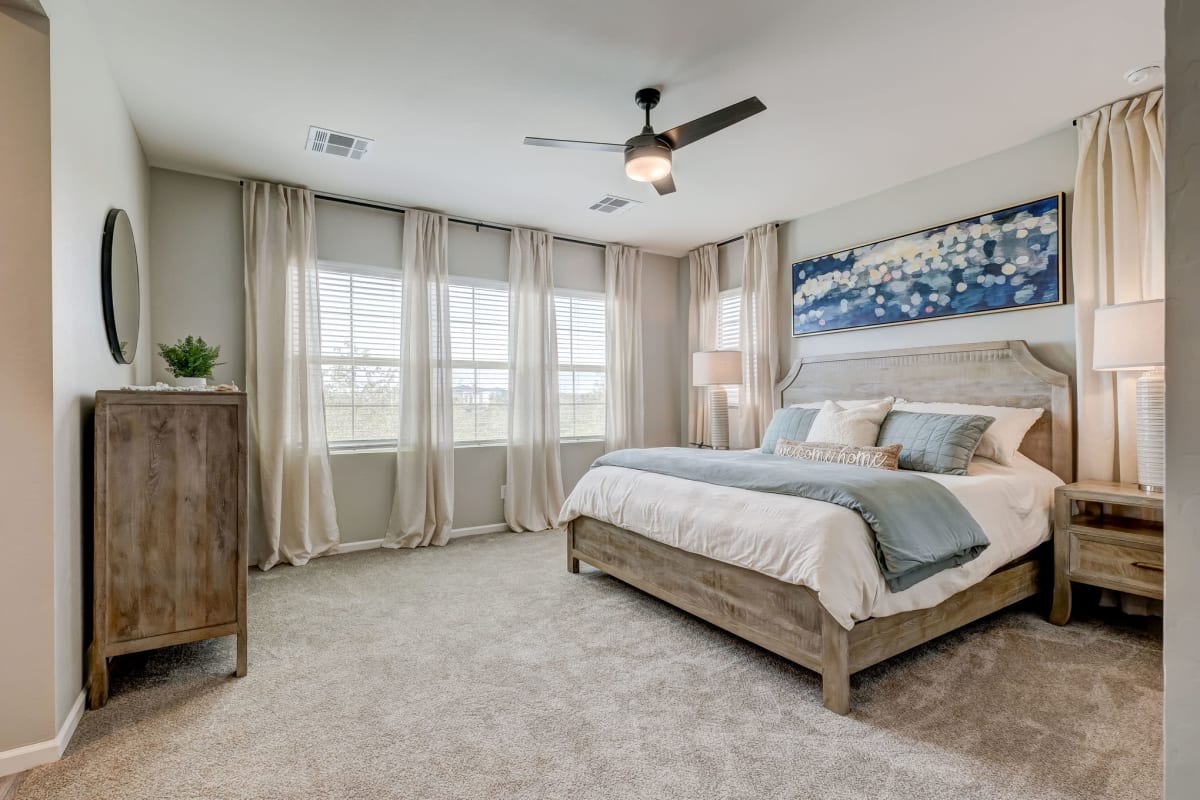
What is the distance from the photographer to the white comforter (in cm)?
200

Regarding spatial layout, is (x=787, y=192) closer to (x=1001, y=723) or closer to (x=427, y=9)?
(x=427, y=9)

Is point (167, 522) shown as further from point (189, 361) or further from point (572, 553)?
point (572, 553)

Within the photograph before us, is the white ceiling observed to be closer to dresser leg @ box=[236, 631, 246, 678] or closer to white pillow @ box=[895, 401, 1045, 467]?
white pillow @ box=[895, 401, 1045, 467]

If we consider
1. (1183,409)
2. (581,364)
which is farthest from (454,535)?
(1183,409)

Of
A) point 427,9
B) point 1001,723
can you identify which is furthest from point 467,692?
point 427,9

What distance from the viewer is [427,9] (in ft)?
7.16

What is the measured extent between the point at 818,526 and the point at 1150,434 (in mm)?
1822

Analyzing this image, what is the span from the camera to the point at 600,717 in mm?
1966

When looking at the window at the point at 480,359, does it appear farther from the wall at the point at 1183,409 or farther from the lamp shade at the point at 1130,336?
the wall at the point at 1183,409

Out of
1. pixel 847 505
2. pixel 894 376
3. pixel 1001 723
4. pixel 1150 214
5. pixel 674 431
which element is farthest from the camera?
pixel 674 431

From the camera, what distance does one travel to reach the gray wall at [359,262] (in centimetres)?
366

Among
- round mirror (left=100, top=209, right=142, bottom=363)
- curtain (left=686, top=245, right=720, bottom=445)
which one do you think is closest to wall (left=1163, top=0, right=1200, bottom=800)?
round mirror (left=100, top=209, right=142, bottom=363)

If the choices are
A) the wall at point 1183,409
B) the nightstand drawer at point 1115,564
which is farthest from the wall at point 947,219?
the wall at point 1183,409

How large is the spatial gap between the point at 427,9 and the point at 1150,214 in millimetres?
3469
